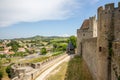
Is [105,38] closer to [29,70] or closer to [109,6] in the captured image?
[109,6]

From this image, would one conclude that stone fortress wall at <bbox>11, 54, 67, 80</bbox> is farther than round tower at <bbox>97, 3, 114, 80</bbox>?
Yes

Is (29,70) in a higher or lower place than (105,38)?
lower

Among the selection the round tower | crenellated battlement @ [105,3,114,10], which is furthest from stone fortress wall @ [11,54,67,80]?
crenellated battlement @ [105,3,114,10]

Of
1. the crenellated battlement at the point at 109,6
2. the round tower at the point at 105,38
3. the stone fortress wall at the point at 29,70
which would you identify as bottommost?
the stone fortress wall at the point at 29,70

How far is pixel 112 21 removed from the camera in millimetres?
12438

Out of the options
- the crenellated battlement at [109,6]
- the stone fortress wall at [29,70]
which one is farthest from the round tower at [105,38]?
the stone fortress wall at [29,70]

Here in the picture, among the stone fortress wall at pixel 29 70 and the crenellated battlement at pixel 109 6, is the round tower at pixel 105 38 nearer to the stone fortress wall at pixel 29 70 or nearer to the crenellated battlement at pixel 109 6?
the crenellated battlement at pixel 109 6

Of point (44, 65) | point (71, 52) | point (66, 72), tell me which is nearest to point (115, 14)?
point (66, 72)

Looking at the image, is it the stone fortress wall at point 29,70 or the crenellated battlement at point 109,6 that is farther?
the stone fortress wall at point 29,70

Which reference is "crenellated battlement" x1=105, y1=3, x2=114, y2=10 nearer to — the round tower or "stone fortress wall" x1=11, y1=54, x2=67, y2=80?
the round tower

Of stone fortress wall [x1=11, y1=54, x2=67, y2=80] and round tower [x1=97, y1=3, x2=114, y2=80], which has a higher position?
round tower [x1=97, y1=3, x2=114, y2=80]

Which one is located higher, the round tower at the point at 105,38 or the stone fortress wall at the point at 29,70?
the round tower at the point at 105,38

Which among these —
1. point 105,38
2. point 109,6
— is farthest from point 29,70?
point 109,6

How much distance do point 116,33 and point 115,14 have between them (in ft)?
4.69
